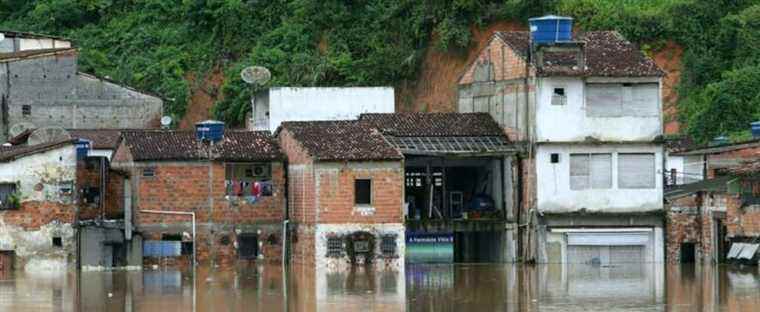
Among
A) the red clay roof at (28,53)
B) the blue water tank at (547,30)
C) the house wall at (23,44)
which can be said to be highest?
the house wall at (23,44)

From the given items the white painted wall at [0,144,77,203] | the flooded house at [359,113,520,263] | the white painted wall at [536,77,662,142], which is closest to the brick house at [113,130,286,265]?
the white painted wall at [0,144,77,203]

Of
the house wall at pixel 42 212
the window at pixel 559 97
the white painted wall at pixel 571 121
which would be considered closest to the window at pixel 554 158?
the white painted wall at pixel 571 121

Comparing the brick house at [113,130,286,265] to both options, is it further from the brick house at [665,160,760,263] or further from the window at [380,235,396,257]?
the brick house at [665,160,760,263]

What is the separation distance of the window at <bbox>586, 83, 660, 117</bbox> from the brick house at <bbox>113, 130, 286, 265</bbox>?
33.7 feet

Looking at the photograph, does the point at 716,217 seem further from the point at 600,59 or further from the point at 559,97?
the point at 600,59

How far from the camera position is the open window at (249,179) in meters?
71.8

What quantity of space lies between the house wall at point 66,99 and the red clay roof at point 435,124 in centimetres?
1898

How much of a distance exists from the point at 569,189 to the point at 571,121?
2.15 metres

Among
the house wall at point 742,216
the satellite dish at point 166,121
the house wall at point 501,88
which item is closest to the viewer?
the house wall at point 742,216

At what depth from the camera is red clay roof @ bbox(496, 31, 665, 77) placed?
70.3 m

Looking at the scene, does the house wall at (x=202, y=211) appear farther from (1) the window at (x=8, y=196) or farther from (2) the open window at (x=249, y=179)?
(1) the window at (x=8, y=196)

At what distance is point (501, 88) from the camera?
240ft

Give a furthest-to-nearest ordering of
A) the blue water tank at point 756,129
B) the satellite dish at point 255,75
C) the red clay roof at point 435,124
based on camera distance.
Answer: the satellite dish at point 255,75 < the blue water tank at point 756,129 < the red clay roof at point 435,124

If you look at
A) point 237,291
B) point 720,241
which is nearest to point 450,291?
point 237,291
